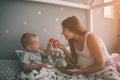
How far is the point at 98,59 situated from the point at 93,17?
38.7 inches

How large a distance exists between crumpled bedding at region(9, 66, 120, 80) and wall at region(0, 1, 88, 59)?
0.41 metres

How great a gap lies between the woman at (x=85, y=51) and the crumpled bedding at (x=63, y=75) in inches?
0.5

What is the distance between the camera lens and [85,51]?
149cm

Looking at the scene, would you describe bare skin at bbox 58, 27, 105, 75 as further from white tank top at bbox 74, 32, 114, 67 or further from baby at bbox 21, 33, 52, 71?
baby at bbox 21, 33, 52, 71

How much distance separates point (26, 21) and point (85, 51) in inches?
24.7

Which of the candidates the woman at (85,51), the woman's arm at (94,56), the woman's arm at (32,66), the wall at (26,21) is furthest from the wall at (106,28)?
the woman's arm at (32,66)

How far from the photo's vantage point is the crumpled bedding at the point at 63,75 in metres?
1.33

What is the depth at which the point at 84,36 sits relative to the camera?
1491mm

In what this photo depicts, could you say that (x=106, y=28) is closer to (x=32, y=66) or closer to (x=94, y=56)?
(x=94, y=56)

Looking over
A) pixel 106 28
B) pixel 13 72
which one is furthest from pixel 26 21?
pixel 106 28

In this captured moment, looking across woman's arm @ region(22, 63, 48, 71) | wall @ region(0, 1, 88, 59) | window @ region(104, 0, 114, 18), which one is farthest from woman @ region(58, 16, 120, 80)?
window @ region(104, 0, 114, 18)

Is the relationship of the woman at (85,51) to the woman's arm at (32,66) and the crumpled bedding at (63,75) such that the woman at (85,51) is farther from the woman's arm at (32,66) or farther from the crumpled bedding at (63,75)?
the woman's arm at (32,66)

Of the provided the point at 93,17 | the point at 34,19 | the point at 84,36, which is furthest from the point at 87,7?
the point at 84,36

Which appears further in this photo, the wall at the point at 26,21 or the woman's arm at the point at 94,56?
the wall at the point at 26,21
